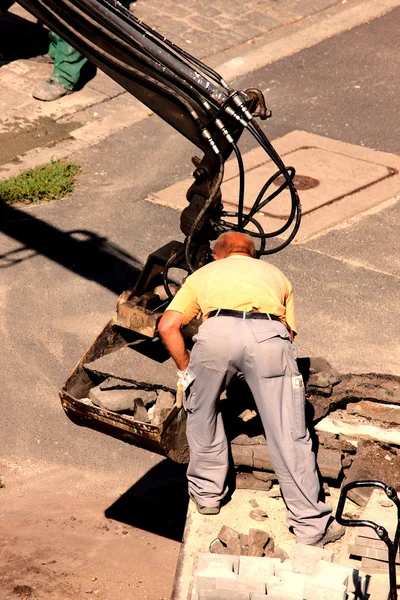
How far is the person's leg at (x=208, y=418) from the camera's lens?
21.6 ft

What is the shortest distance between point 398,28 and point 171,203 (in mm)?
6723

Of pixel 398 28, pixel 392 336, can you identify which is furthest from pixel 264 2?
pixel 392 336

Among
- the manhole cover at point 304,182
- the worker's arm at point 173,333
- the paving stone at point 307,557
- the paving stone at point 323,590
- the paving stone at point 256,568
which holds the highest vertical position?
the worker's arm at point 173,333

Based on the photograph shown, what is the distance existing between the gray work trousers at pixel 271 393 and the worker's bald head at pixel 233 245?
61 centimetres

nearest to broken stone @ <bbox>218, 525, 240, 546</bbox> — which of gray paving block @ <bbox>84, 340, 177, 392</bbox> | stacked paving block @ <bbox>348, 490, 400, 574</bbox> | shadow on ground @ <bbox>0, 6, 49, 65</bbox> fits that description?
stacked paving block @ <bbox>348, 490, 400, 574</bbox>

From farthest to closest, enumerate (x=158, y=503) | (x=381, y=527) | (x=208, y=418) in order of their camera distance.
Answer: (x=158, y=503), (x=208, y=418), (x=381, y=527)

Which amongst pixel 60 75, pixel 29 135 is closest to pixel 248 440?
pixel 29 135

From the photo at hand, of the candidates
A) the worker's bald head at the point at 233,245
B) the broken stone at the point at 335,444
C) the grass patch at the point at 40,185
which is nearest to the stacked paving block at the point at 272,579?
the broken stone at the point at 335,444

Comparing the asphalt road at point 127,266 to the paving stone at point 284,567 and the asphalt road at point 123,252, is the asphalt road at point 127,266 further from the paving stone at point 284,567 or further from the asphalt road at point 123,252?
the paving stone at point 284,567

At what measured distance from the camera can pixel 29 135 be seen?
14.2m

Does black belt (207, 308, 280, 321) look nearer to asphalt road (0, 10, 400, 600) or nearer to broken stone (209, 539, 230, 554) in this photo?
broken stone (209, 539, 230, 554)

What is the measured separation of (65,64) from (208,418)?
955 centimetres

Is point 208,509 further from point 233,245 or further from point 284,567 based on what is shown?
point 233,245

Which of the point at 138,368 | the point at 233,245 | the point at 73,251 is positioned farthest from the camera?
the point at 73,251
